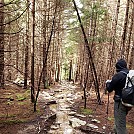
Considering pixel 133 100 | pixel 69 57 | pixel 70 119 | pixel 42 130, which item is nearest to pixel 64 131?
pixel 42 130

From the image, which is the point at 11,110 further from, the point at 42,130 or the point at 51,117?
the point at 42,130

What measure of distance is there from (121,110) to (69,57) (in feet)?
135

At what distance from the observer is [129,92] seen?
5.06m

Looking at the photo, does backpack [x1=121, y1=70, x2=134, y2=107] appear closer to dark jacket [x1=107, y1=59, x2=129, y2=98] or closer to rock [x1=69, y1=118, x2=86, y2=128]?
dark jacket [x1=107, y1=59, x2=129, y2=98]

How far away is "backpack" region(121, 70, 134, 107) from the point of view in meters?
5.07

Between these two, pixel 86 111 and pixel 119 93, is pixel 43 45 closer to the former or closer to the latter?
pixel 86 111

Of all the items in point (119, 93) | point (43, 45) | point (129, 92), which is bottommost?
point (119, 93)

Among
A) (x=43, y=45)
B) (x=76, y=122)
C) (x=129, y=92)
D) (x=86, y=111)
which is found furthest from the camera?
(x=43, y=45)

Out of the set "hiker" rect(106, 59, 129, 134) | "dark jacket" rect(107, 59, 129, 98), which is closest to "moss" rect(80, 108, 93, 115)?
"hiker" rect(106, 59, 129, 134)

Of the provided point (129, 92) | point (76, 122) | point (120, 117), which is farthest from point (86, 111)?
point (129, 92)

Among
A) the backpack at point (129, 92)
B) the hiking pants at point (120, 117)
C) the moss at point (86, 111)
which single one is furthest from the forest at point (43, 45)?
the backpack at point (129, 92)

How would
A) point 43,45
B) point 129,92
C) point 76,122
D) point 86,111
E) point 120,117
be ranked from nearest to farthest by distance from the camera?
point 129,92
point 120,117
point 76,122
point 86,111
point 43,45

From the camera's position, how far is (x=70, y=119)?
8367 mm

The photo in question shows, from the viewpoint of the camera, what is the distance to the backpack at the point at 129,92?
16.6 feet
